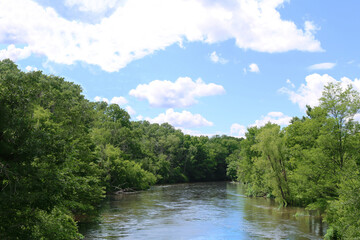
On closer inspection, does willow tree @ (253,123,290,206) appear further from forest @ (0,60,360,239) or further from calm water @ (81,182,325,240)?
calm water @ (81,182,325,240)

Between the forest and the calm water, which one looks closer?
the forest

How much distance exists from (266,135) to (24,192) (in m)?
38.7

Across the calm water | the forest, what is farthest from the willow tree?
the calm water

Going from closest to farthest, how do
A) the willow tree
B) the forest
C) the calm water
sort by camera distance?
the forest, the calm water, the willow tree

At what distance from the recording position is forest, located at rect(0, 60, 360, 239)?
11.6 m

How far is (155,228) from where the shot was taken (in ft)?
97.4

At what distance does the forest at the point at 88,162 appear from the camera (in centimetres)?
1162

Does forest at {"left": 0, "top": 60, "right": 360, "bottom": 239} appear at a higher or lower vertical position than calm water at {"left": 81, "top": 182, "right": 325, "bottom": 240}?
higher

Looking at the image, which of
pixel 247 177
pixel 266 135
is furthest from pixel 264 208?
pixel 247 177

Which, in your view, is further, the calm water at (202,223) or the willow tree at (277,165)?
the willow tree at (277,165)

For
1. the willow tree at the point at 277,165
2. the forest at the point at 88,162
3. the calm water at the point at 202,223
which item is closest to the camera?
the forest at the point at 88,162

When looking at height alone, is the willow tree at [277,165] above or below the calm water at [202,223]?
above

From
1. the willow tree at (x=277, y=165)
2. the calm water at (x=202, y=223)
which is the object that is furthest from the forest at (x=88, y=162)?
the calm water at (x=202, y=223)

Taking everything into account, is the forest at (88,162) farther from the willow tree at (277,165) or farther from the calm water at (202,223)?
the calm water at (202,223)
